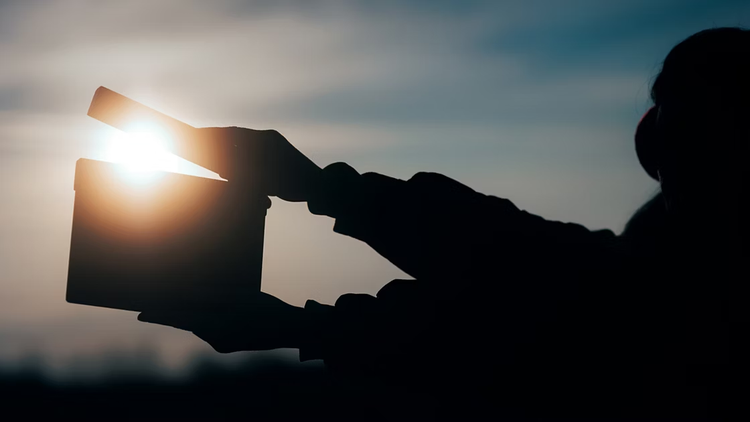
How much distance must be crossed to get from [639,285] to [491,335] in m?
0.38

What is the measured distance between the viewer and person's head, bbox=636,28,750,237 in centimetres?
131

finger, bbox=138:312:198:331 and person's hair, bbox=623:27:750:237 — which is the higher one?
person's hair, bbox=623:27:750:237

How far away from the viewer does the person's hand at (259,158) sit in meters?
1.29

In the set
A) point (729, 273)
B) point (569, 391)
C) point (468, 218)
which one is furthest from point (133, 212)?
point (729, 273)

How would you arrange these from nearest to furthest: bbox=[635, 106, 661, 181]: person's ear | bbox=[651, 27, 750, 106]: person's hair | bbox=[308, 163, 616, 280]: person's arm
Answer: bbox=[308, 163, 616, 280]: person's arm, bbox=[651, 27, 750, 106]: person's hair, bbox=[635, 106, 661, 181]: person's ear

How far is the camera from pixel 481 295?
1291mm

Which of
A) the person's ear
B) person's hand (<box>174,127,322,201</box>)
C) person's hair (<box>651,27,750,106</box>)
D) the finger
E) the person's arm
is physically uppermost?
person's hair (<box>651,27,750,106</box>)

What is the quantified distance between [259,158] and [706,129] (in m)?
0.97

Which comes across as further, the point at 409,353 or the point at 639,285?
the point at 639,285

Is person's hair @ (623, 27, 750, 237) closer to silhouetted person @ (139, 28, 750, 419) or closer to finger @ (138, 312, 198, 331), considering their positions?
silhouetted person @ (139, 28, 750, 419)

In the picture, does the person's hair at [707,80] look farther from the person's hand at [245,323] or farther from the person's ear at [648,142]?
the person's hand at [245,323]

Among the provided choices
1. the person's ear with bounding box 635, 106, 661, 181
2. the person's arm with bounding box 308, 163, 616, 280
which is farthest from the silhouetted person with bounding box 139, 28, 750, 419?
the person's ear with bounding box 635, 106, 661, 181

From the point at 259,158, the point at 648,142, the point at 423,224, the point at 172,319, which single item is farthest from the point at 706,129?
the point at 172,319

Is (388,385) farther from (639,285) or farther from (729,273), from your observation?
(729,273)
